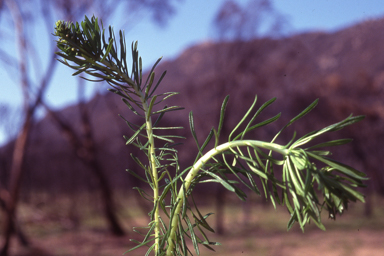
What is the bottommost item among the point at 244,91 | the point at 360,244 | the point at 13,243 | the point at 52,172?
the point at 360,244

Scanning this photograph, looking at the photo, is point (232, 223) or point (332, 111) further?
point (232, 223)

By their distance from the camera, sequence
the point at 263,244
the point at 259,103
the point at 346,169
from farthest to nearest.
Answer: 1. the point at 259,103
2. the point at 263,244
3. the point at 346,169

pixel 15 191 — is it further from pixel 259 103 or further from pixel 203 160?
pixel 259 103

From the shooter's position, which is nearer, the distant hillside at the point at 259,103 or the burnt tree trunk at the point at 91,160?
the burnt tree trunk at the point at 91,160

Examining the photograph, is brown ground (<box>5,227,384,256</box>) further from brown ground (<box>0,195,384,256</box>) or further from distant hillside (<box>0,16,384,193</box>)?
distant hillside (<box>0,16,384,193</box>)

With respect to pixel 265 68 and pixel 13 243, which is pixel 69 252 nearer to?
pixel 13 243

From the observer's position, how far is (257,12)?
17.8 feet

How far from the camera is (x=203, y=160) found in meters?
0.23

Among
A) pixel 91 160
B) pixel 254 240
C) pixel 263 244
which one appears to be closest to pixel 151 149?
pixel 91 160

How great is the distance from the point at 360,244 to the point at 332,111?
2.61 metres

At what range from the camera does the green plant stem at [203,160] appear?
0.21 m

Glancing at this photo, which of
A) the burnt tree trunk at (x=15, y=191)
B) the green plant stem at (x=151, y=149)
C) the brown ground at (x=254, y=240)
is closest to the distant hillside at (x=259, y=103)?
the burnt tree trunk at (x=15, y=191)

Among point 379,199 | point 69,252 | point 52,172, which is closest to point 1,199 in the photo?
point 69,252

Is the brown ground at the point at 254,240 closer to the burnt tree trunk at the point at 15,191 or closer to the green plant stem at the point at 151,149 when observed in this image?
the burnt tree trunk at the point at 15,191
